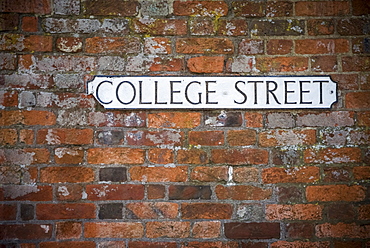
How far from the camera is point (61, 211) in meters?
1.52

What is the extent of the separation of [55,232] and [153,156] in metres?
0.64

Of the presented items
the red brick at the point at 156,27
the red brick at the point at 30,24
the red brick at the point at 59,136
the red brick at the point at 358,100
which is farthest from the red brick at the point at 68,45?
the red brick at the point at 358,100

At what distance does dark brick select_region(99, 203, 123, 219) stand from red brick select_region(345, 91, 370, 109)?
51.4 inches

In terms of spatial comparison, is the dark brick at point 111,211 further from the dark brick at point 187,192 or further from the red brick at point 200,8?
the red brick at point 200,8

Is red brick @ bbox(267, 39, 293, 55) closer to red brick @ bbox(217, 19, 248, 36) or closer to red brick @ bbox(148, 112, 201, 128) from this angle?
red brick @ bbox(217, 19, 248, 36)

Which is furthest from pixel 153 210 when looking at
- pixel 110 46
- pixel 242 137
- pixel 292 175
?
pixel 110 46

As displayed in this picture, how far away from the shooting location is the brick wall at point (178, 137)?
5.01 ft

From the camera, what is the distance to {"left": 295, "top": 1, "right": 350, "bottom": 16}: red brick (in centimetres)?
158

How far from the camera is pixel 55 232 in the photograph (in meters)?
1.53

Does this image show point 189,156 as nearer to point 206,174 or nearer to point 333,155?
point 206,174

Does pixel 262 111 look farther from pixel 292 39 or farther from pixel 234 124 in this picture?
pixel 292 39

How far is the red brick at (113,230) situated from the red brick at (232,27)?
1103 mm

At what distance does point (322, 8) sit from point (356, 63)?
0.34 meters

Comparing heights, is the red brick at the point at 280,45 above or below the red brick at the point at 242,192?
above
